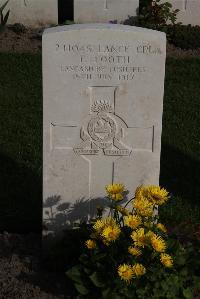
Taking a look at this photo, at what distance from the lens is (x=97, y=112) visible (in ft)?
13.4

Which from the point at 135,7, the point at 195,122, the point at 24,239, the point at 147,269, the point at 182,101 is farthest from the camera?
the point at 135,7

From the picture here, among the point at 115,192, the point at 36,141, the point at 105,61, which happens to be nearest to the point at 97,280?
the point at 115,192

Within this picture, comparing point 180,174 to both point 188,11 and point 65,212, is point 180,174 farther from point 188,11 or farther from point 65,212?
point 188,11

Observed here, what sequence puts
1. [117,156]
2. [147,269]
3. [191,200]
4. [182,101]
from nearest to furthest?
[147,269] → [117,156] → [191,200] → [182,101]

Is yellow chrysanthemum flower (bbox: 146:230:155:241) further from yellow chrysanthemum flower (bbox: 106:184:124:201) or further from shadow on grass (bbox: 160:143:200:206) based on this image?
shadow on grass (bbox: 160:143:200:206)

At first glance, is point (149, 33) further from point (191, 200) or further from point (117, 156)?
point (191, 200)

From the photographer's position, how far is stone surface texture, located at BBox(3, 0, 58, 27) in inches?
410

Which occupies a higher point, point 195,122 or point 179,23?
point 179,23

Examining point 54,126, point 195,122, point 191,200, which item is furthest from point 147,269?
point 195,122

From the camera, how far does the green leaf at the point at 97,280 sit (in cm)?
367

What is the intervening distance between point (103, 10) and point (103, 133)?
6.63m

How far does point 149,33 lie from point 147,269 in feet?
4.75

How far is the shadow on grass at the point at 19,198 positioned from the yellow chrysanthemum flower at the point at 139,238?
57.8 inches

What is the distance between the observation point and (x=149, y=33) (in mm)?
3920
